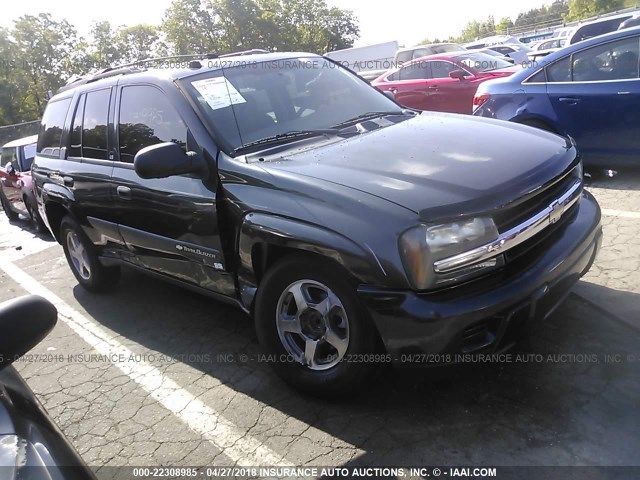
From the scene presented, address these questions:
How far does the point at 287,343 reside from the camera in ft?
9.75

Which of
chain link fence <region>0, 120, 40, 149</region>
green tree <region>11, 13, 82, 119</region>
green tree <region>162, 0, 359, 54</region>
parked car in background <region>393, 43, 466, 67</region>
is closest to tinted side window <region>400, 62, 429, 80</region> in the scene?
parked car in background <region>393, 43, 466, 67</region>

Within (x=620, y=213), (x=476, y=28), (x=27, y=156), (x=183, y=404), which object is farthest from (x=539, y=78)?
(x=476, y=28)

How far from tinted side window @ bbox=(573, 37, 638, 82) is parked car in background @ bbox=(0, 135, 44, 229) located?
773cm

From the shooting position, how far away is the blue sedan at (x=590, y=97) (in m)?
5.61

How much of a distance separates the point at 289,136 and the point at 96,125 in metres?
1.96

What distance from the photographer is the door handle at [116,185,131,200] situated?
386 cm

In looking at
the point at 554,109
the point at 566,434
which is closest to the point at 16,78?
the point at 554,109

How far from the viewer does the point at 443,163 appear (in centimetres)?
277

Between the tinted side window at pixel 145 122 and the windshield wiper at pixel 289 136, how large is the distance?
0.46 meters

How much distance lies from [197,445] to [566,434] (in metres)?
1.80

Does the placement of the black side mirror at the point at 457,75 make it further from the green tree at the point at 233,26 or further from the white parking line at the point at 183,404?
the green tree at the point at 233,26

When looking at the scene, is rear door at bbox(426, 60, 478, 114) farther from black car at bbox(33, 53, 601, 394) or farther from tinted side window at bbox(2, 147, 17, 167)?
tinted side window at bbox(2, 147, 17, 167)

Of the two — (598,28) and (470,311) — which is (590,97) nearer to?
(470,311)

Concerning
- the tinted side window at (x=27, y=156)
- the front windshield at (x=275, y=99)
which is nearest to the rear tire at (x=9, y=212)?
the tinted side window at (x=27, y=156)
